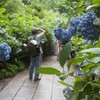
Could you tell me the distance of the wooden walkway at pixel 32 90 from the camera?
6056 mm

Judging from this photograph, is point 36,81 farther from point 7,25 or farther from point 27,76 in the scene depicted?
point 7,25

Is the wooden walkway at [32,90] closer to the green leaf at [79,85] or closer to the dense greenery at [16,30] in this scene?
the dense greenery at [16,30]

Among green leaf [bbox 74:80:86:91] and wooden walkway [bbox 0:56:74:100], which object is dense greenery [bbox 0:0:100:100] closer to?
green leaf [bbox 74:80:86:91]

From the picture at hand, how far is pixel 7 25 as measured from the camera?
977 cm

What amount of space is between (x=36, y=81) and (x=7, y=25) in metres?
2.94

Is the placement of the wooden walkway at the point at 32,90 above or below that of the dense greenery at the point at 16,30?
below

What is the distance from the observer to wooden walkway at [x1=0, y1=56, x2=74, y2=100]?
6.06 m

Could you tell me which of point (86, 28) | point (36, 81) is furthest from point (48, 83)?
point (86, 28)

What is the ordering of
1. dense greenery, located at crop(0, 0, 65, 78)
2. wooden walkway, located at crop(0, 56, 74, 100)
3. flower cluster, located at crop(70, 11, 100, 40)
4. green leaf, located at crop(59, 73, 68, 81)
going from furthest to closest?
dense greenery, located at crop(0, 0, 65, 78)
wooden walkway, located at crop(0, 56, 74, 100)
flower cluster, located at crop(70, 11, 100, 40)
green leaf, located at crop(59, 73, 68, 81)

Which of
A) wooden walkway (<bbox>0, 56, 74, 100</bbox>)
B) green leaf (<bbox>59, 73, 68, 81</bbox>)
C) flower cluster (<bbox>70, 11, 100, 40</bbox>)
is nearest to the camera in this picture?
green leaf (<bbox>59, 73, 68, 81</bbox>)

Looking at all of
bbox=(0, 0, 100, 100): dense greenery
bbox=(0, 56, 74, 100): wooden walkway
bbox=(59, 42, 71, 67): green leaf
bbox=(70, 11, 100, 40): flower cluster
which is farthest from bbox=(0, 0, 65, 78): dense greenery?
bbox=(59, 42, 71, 67): green leaf

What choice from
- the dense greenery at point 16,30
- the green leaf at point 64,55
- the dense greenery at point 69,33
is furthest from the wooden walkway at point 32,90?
the green leaf at point 64,55

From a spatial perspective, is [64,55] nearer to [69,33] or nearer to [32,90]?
[69,33]

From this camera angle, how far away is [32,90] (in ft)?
21.8
